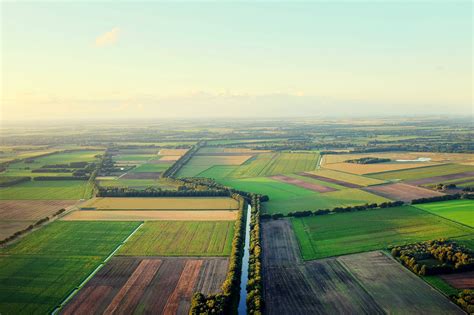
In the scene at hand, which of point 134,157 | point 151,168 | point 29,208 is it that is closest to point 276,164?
point 151,168

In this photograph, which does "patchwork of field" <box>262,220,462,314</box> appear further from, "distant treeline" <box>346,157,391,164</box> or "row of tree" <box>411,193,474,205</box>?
"distant treeline" <box>346,157,391,164</box>

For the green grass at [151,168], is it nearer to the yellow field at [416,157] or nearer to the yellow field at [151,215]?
the yellow field at [151,215]

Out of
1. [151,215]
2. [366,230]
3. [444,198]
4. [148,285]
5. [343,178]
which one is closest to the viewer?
[148,285]

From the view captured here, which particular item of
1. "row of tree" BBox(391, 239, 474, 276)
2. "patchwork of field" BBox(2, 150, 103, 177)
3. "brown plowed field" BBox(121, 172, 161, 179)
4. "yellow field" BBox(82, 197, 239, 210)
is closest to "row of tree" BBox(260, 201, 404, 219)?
"yellow field" BBox(82, 197, 239, 210)

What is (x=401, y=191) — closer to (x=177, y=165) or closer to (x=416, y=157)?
(x=416, y=157)

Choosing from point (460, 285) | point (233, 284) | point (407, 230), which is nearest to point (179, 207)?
point (233, 284)

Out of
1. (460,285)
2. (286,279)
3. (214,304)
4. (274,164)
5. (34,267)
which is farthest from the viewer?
(274,164)

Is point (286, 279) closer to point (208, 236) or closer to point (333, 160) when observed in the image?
point (208, 236)
